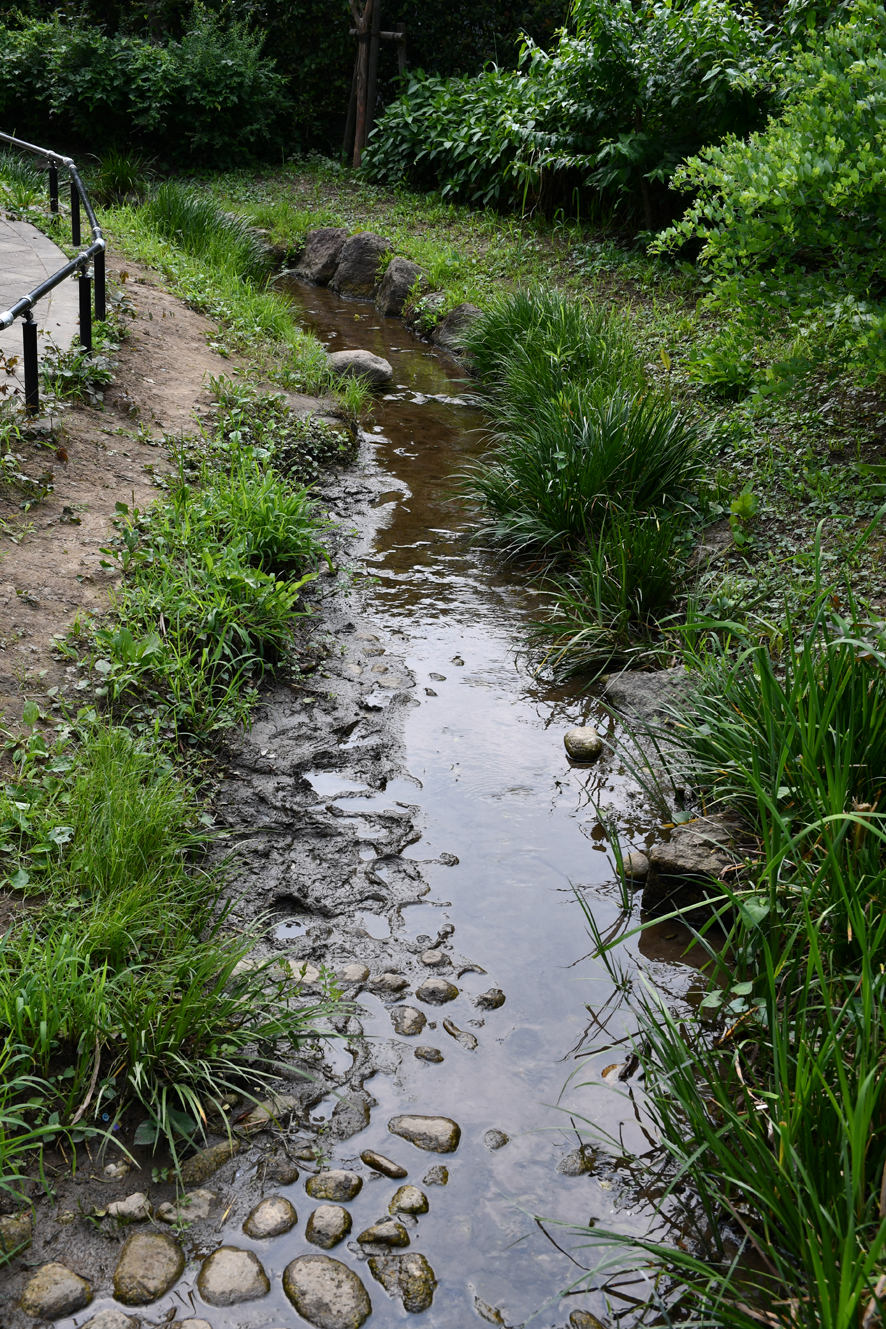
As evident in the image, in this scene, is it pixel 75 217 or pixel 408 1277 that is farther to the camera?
pixel 75 217

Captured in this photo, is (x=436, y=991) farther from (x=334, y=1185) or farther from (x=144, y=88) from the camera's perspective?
(x=144, y=88)

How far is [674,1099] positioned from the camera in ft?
7.11

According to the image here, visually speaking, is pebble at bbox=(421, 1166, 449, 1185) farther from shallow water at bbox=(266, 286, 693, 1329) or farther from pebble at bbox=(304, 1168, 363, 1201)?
pebble at bbox=(304, 1168, 363, 1201)

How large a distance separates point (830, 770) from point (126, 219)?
9.38 m

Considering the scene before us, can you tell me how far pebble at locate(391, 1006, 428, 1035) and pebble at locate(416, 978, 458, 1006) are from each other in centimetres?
5

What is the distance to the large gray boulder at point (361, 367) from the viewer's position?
23.6 ft

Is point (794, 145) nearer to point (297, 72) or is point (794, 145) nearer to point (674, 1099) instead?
point (674, 1099)

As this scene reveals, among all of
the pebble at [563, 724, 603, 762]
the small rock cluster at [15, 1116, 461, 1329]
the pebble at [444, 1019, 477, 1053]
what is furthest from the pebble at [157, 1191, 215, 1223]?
the pebble at [563, 724, 603, 762]

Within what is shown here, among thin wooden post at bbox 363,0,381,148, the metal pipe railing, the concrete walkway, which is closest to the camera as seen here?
the metal pipe railing

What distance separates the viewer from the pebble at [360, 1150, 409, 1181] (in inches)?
80.0

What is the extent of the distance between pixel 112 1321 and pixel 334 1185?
0.47 m

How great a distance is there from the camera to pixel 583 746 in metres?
3.59

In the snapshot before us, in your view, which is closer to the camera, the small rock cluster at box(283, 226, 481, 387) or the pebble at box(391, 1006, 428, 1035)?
the pebble at box(391, 1006, 428, 1035)

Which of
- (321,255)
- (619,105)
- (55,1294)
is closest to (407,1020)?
(55,1294)
